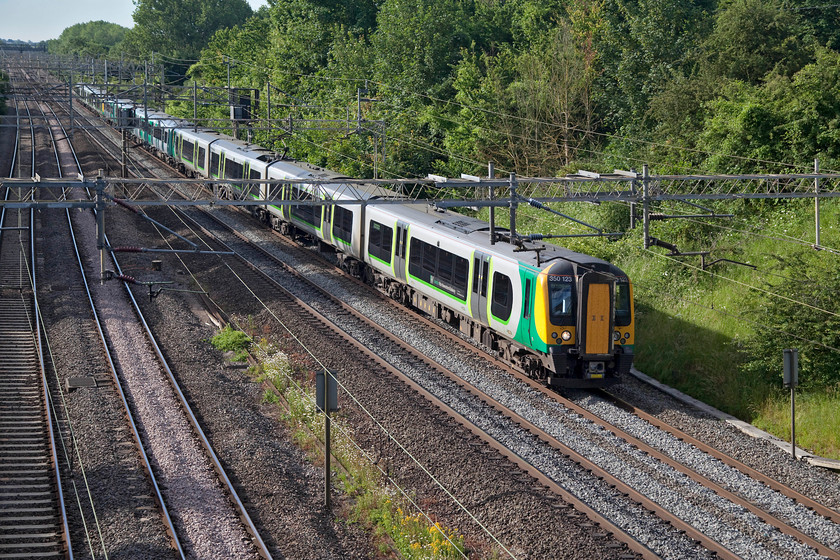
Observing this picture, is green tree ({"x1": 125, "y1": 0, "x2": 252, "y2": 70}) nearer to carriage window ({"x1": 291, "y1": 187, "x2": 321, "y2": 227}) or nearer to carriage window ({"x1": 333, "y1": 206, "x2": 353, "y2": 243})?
carriage window ({"x1": 291, "y1": 187, "x2": 321, "y2": 227})

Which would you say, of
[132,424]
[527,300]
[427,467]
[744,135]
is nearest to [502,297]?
[527,300]

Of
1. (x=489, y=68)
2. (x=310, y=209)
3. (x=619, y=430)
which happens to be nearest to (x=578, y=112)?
(x=489, y=68)

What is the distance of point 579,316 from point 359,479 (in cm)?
563

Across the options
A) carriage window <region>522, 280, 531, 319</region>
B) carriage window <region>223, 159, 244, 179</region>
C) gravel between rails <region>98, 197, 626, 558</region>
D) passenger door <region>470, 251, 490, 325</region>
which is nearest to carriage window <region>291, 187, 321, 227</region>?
carriage window <region>223, 159, 244, 179</region>

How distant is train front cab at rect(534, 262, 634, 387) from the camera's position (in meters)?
16.5

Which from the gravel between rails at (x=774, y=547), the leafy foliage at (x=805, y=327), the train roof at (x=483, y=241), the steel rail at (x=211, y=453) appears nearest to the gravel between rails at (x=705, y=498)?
the gravel between rails at (x=774, y=547)

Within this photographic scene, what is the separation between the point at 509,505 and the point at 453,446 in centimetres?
223

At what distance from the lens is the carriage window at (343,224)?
2562cm

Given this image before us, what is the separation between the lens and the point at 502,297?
58.9 ft

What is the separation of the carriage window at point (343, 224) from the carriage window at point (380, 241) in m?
1.35

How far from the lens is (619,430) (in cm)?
1530

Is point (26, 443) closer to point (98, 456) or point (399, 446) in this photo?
point (98, 456)

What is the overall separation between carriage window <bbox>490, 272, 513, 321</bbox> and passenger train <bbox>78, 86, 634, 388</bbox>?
0.02 m

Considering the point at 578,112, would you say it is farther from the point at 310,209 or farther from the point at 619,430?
the point at 619,430
